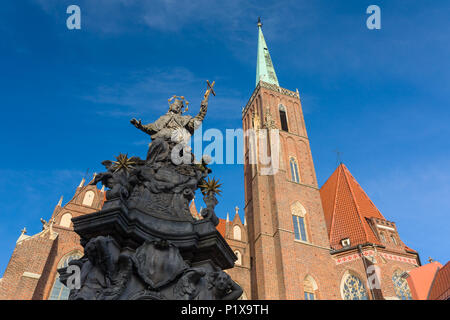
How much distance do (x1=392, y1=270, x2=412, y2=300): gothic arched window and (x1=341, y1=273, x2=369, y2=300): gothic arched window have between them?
1.55 m

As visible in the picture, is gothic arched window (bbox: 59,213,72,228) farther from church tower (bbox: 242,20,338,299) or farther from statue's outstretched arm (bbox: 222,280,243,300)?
statue's outstretched arm (bbox: 222,280,243,300)

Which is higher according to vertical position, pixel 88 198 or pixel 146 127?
pixel 88 198

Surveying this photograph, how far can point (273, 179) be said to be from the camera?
22.3 m

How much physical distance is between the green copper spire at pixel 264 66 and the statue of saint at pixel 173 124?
87.5 feet

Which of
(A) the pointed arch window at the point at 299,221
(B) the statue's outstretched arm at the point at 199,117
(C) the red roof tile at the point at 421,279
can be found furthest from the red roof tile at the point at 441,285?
(B) the statue's outstretched arm at the point at 199,117

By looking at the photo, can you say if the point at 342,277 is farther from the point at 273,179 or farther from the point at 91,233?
the point at 91,233

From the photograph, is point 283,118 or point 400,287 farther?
point 283,118

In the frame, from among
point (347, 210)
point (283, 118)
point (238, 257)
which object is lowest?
point (238, 257)

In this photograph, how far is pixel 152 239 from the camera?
429 centimetres

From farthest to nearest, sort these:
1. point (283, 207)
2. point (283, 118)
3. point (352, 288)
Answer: point (283, 118), point (283, 207), point (352, 288)

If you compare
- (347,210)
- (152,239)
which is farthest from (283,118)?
(152,239)

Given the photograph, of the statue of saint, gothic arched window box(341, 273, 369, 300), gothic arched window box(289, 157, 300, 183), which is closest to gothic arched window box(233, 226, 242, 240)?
gothic arched window box(289, 157, 300, 183)

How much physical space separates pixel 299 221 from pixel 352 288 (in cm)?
468

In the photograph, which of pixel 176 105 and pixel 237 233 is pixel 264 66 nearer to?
pixel 237 233
